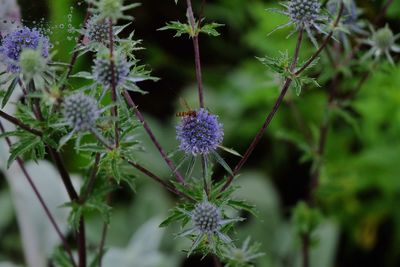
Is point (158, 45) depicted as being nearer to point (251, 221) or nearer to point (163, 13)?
point (163, 13)

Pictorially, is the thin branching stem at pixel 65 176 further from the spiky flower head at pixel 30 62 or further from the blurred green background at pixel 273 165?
the blurred green background at pixel 273 165

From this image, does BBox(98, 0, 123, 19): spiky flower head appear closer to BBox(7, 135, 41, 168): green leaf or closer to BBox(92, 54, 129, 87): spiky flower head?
BBox(92, 54, 129, 87): spiky flower head

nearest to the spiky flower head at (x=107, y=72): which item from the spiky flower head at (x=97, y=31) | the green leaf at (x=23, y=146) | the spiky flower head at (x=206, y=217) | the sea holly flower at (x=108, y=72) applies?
the sea holly flower at (x=108, y=72)

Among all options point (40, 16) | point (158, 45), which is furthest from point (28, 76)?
point (158, 45)

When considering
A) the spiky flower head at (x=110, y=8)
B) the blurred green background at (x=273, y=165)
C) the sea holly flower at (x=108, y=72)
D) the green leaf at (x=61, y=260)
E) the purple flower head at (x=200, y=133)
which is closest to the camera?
the spiky flower head at (x=110, y=8)

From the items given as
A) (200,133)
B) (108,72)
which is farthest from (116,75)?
(200,133)

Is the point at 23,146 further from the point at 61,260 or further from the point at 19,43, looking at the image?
the point at 61,260

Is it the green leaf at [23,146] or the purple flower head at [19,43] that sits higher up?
the purple flower head at [19,43]
